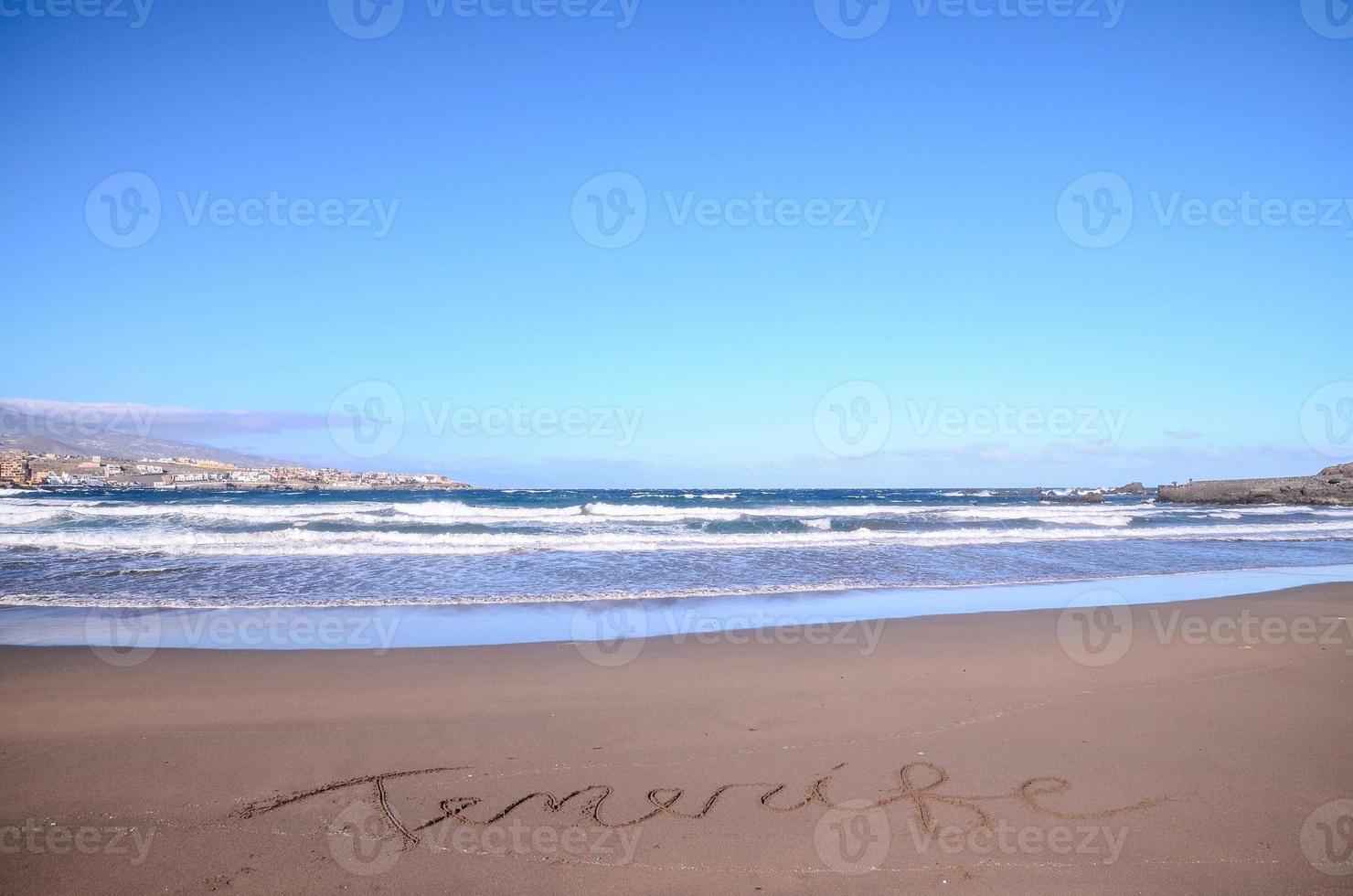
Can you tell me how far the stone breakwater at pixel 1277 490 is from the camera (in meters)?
48.4

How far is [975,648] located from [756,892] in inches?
226

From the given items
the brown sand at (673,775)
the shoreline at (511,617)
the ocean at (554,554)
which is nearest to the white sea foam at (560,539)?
the ocean at (554,554)

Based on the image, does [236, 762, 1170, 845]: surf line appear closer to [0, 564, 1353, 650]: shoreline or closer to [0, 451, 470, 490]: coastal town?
[0, 564, 1353, 650]: shoreline

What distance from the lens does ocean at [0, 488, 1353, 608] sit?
12.0 m

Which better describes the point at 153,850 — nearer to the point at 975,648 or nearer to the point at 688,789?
the point at 688,789

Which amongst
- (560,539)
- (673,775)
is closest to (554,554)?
(560,539)

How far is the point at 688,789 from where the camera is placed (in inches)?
160

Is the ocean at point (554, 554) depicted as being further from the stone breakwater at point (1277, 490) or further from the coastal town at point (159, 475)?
the coastal town at point (159, 475)

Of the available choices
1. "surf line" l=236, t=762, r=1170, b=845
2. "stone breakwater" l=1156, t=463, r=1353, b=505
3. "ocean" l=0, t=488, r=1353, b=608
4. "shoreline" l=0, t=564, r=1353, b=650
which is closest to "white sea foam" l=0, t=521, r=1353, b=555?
"ocean" l=0, t=488, r=1353, b=608

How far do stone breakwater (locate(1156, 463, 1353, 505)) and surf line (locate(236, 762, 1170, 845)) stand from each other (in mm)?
60945

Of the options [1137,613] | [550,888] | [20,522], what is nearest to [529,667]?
[550,888]

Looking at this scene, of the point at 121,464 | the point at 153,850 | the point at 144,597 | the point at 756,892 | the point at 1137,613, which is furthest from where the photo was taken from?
the point at 121,464

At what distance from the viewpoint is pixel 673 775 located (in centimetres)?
→ 429

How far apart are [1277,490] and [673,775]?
6660cm
